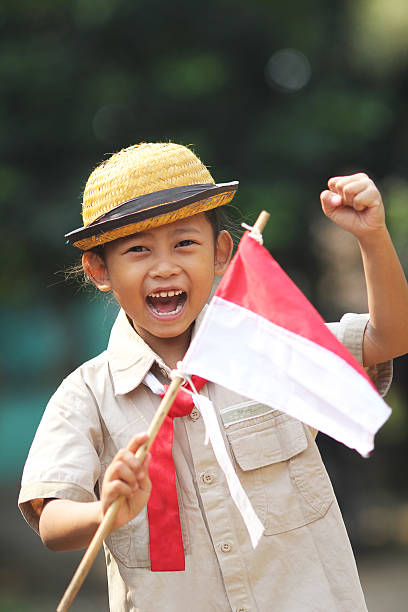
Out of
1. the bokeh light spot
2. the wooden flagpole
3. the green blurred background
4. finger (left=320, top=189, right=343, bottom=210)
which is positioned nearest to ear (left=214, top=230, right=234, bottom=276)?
finger (left=320, top=189, right=343, bottom=210)

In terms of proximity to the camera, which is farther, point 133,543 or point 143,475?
point 133,543

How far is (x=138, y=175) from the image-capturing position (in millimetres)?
2217

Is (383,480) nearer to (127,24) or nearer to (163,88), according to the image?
(163,88)

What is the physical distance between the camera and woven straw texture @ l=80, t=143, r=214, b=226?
7.26ft

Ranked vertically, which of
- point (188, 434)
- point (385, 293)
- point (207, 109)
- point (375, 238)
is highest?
point (207, 109)

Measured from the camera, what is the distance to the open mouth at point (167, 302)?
2.21 meters

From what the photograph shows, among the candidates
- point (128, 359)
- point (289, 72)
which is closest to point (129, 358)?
point (128, 359)

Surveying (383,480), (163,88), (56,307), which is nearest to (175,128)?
(163,88)

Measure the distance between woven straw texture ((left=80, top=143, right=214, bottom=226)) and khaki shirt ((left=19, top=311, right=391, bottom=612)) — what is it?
1.26 ft

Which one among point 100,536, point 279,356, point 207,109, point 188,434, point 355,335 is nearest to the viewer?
point 100,536

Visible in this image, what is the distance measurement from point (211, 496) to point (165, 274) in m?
0.54

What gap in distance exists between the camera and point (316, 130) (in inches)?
238

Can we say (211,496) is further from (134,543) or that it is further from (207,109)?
(207,109)

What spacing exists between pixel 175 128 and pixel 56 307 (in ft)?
6.24
